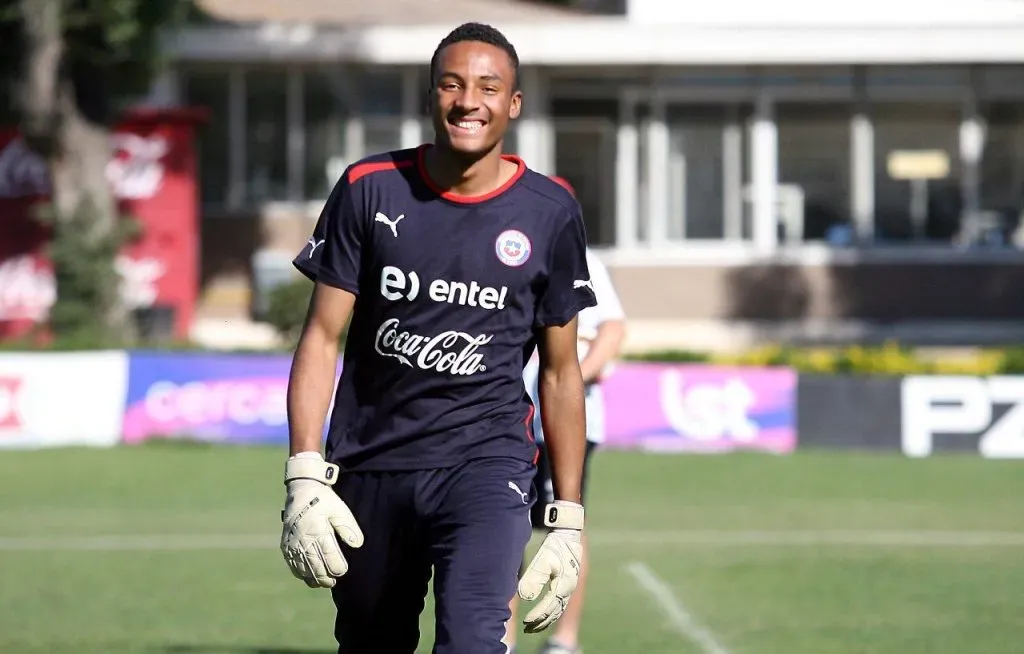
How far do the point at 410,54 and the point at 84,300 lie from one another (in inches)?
257

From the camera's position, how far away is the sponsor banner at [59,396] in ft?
59.7

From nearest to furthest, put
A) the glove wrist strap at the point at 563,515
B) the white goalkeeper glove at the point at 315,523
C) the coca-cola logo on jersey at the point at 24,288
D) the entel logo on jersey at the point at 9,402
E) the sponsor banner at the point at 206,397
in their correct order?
the white goalkeeper glove at the point at 315,523 < the glove wrist strap at the point at 563,515 < the entel logo on jersey at the point at 9,402 < the sponsor banner at the point at 206,397 < the coca-cola logo on jersey at the point at 24,288

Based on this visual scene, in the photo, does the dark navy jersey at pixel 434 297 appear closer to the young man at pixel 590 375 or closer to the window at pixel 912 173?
the young man at pixel 590 375

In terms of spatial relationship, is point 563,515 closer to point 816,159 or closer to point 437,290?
point 437,290

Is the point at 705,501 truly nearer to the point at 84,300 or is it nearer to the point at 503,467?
the point at 503,467

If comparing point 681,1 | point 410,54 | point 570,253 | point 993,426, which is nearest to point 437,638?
point 570,253

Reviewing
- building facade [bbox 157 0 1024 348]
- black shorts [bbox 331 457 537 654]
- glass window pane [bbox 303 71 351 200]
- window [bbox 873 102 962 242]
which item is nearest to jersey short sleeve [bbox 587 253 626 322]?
black shorts [bbox 331 457 537 654]

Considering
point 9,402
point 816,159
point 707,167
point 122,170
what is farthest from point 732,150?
point 9,402

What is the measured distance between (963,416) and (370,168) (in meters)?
13.9

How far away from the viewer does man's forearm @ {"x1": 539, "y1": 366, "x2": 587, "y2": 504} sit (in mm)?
5512

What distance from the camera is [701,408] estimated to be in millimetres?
18547

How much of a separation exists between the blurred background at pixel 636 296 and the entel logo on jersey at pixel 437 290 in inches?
157

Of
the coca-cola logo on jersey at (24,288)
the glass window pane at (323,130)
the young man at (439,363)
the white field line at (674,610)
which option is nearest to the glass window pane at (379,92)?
the glass window pane at (323,130)

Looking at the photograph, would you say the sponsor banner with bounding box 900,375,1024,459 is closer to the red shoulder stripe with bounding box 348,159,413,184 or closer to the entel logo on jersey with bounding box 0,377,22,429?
the entel logo on jersey with bounding box 0,377,22,429
